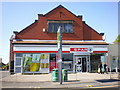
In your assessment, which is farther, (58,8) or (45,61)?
(58,8)

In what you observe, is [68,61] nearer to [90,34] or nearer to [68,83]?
[90,34]

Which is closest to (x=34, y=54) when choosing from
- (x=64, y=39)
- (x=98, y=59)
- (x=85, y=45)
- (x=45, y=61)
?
(x=45, y=61)

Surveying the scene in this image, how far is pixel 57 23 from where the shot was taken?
110ft

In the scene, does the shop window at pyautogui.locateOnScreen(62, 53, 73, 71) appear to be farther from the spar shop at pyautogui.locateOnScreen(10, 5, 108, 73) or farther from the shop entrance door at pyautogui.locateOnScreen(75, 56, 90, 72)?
the shop entrance door at pyautogui.locateOnScreen(75, 56, 90, 72)

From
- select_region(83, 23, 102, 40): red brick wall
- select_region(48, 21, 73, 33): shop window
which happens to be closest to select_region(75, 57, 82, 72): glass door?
select_region(83, 23, 102, 40): red brick wall

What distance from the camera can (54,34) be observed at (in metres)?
33.4

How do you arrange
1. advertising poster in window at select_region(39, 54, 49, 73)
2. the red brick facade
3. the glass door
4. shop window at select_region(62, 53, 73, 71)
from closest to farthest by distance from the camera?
advertising poster in window at select_region(39, 54, 49, 73), shop window at select_region(62, 53, 73, 71), the glass door, the red brick facade

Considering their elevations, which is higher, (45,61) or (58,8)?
(58,8)

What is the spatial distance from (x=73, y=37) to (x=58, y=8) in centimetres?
562

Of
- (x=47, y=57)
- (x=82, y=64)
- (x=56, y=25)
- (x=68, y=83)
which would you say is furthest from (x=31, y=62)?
(x=68, y=83)

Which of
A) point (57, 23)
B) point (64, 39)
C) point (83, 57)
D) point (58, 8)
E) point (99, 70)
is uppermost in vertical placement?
point (58, 8)

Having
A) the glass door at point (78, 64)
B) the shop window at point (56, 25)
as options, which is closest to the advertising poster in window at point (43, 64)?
the glass door at point (78, 64)

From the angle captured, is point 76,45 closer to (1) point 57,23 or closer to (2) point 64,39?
(2) point 64,39

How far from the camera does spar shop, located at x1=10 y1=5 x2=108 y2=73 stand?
30875mm
